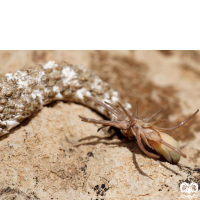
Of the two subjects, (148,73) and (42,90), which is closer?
(42,90)

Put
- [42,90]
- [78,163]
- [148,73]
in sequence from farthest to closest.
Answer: [148,73] < [42,90] < [78,163]

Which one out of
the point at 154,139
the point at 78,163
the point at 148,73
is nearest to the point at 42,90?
the point at 78,163

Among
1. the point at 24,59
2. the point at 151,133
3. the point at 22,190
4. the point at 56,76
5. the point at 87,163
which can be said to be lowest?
the point at 22,190

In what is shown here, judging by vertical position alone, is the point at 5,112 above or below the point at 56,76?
below

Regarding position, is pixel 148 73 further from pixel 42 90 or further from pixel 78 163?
pixel 78 163

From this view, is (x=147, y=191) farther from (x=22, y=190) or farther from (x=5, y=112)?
(x=5, y=112)

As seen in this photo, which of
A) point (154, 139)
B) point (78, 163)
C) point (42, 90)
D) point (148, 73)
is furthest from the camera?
point (148, 73)

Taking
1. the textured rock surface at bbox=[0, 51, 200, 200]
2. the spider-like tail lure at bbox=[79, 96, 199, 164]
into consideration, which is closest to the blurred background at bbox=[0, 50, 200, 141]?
the textured rock surface at bbox=[0, 51, 200, 200]

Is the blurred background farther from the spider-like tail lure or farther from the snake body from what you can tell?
the spider-like tail lure

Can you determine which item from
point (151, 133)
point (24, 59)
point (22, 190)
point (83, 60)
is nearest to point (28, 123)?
point (22, 190)

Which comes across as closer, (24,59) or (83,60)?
(24,59)

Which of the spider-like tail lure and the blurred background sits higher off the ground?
the blurred background
